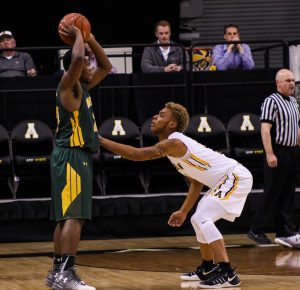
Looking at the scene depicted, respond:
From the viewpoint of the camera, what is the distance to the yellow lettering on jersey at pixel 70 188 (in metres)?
7.34

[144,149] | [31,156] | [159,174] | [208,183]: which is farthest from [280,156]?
[144,149]

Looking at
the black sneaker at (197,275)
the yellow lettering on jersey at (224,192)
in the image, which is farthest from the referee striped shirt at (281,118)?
the black sneaker at (197,275)

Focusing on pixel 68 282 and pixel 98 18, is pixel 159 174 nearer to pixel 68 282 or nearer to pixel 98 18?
pixel 98 18

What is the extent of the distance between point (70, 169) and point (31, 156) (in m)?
4.55

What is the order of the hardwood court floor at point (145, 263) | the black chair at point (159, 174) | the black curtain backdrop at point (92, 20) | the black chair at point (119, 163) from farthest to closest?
the black curtain backdrop at point (92, 20), the black chair at point (159, 174), the black chair at point (119, 163), the hardwood court floor at point (145, 263)

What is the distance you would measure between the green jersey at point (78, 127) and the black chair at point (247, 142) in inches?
191

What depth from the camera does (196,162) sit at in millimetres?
7762

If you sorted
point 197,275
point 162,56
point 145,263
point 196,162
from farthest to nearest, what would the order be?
point 162,56
point 145,263
point 197,275
point 196,162

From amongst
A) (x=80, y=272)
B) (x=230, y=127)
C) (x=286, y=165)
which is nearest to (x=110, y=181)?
(x=230, y=127)

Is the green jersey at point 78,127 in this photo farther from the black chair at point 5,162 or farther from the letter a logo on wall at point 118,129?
the letter a logo on wall at point 118,129

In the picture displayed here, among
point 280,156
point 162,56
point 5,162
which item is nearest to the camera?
point 280,156

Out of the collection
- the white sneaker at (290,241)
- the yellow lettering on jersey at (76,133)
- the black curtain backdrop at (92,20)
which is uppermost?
the black curtain backdrop at (92,20)

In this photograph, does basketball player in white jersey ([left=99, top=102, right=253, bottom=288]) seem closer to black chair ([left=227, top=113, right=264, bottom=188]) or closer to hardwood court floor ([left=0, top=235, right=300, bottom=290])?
hardwood court floor ([left=0, top=235, right=300, bottom=290])

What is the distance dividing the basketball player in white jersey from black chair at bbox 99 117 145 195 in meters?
3.96
